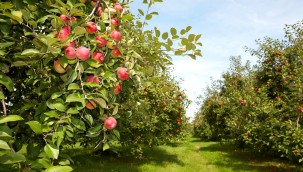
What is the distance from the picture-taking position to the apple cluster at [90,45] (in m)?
1.97

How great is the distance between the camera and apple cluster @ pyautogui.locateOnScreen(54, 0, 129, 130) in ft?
6.46

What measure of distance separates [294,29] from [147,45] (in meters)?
12.2

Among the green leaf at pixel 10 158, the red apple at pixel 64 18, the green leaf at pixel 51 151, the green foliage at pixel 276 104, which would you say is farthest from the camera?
the green foliage at pixel 276 104

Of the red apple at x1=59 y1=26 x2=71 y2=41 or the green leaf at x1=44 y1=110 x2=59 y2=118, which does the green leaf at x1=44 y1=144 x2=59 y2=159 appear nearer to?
the green leaf at x1=44 y1=110 x2=59 y2=118

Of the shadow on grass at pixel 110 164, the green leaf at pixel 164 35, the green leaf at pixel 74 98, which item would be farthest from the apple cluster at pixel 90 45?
the shadow on grass at pixel 110 164

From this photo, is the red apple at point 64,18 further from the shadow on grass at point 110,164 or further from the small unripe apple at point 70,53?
the shadow on grass at point 110,164

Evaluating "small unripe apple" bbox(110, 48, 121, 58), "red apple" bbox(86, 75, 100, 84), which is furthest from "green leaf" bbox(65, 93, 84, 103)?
"small unripe apple" bbox(110, 48, 121, 58)

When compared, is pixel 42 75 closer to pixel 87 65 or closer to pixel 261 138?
pixel 87 65

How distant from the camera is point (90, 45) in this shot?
2.34m

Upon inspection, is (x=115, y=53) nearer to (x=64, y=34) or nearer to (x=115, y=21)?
(x=115, y=21)

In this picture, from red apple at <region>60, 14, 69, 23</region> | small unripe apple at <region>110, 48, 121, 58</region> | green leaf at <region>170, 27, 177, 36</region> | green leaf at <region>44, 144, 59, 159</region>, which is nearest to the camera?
green leaf at <region>44, 144, 59, 159</region>

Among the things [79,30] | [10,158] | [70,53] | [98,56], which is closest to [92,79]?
[98,56]

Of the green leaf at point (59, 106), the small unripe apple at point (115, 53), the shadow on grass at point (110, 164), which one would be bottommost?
the shadow on grass at point (110, 164)

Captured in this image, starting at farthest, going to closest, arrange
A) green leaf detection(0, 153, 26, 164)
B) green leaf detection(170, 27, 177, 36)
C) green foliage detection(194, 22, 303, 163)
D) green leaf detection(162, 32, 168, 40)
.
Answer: green foliage detection(194, 22, 303, 163) < green leaf detection(162, 32, 168, 40) < green leaf detection(170, 27, 177, 36) < green leaf detection(0, 153, 26, 164)
